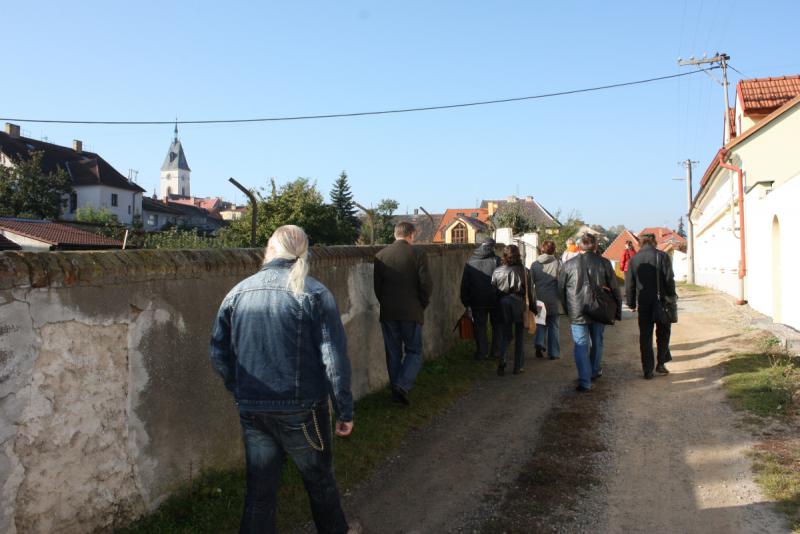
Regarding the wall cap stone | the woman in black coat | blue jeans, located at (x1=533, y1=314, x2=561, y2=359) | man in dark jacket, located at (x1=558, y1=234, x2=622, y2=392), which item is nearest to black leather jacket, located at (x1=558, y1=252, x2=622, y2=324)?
man in dark jacket, located at (x1=558, y1=234, x2=622, y2=392)

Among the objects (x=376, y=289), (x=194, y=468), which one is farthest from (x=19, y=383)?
(x=376, y=289)

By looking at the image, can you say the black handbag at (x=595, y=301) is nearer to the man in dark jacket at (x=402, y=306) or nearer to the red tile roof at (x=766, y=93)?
the man in dark jacket at (x=402, y=306)

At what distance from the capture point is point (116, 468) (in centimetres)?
341

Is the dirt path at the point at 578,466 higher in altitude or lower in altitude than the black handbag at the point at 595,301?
lower

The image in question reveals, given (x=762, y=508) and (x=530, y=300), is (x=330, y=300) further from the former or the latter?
(x=530, y=300)

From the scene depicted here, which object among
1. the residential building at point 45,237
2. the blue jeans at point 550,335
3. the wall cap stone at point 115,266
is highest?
the residential building at point 45,237

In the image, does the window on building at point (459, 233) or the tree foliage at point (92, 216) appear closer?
the tree foliage at point (92, 216)

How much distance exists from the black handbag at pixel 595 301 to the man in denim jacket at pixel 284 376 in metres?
4.56

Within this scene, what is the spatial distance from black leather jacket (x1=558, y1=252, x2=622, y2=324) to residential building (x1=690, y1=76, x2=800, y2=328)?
4.78 meters

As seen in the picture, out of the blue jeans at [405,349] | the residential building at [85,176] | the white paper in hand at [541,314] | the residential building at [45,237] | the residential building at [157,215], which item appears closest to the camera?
the blue jeans at [405,349]

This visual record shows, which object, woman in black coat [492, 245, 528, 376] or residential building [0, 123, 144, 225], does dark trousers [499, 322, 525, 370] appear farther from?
residential building [0, 123, 144, 225]

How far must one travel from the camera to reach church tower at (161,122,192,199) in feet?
571

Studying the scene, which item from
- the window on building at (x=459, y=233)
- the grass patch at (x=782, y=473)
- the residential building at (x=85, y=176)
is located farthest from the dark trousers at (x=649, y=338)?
the residential building at (x=85, y=176)

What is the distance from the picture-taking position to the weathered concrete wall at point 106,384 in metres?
2.87
